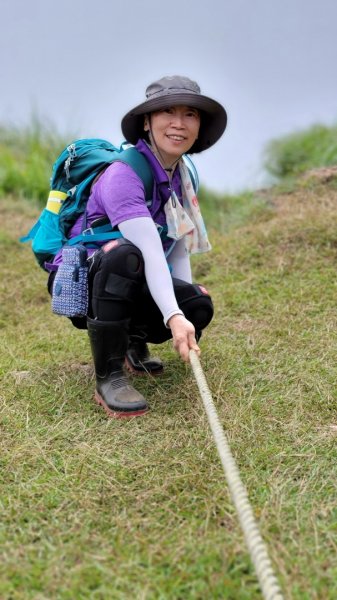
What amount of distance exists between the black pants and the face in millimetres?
363

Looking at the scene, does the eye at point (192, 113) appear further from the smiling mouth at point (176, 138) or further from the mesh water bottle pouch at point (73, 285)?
the mesh water bottle pouch at point (73, 285)

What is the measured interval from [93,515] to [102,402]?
0.69m

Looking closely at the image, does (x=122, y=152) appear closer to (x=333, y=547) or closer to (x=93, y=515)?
(x=93, y=515)

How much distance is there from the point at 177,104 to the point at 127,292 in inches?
25.5

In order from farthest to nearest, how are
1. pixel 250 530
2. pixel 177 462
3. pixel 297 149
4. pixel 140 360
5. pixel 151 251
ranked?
pixel 297 149 → pixel 140 360 → pixel 151 251 → pixel 177 462 → pixel 250 530

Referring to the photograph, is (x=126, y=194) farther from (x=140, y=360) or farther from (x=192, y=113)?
(x=140, y=360)

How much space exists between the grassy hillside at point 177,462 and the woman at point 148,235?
210mm

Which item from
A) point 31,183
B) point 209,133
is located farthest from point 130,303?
point 31,183

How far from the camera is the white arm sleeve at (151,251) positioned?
225cm

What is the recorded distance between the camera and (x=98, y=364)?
250 cm

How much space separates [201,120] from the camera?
8.30ft

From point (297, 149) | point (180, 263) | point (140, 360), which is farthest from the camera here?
point (297, 149)

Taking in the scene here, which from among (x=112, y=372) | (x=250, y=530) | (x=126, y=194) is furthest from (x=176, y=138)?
(x=250, y=530)

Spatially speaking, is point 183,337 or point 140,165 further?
point 140,165
